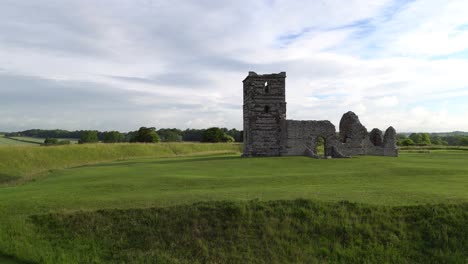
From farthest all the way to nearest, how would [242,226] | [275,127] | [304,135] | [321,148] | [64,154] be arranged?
[321,148], [64,154], [275,127], [304,135], [242,226]

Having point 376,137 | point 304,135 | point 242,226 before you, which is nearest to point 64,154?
point 304,135

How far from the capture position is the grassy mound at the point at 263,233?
11297 millimetres

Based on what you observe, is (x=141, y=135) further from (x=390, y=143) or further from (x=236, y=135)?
(x=390, y=143)

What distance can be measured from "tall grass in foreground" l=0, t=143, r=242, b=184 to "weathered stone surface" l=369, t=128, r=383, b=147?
23459 millimetres

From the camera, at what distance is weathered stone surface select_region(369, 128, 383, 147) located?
38.7 m

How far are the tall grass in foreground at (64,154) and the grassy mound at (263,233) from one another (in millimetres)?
14679

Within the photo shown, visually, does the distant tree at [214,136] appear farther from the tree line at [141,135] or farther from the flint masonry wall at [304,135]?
the flint masonry wall at [304,135]

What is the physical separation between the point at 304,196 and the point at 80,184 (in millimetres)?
11084

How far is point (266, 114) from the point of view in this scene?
34906 millimetres

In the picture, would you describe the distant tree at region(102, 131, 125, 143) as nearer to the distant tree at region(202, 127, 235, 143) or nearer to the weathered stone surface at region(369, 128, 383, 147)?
the distant tree at region(202, 127, 235, 143)

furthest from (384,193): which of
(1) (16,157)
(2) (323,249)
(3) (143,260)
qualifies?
(1) (16,157)

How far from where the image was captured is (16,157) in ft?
110

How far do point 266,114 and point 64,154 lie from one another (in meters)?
21.4

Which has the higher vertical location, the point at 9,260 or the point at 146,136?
the point at 146,136
